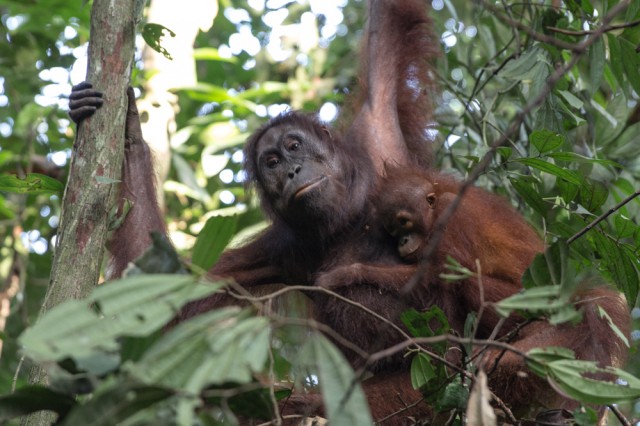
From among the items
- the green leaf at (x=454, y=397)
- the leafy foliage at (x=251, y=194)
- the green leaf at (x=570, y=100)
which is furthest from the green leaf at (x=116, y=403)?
the green leaf at (x=570, y=100)

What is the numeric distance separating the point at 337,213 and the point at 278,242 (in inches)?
17.0

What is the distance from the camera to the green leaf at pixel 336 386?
1.72 m

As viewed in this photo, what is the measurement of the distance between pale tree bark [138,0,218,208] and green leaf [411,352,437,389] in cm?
331

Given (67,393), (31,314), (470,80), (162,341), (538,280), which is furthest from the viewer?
(31,314)

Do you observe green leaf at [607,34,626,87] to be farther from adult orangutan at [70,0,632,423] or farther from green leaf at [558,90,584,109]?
Answer: adult orangutan at [70,0,632,423]

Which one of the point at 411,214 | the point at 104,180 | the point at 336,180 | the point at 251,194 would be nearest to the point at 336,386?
the point at 104,180

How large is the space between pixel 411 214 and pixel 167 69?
9.75 ft

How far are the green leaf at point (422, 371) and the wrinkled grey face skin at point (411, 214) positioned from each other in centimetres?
112

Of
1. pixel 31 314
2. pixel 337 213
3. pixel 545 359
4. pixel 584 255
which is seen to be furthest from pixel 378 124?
pixel 31 314

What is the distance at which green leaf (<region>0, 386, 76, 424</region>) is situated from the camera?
189cm

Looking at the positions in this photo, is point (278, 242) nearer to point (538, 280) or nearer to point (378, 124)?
point (378, 124)

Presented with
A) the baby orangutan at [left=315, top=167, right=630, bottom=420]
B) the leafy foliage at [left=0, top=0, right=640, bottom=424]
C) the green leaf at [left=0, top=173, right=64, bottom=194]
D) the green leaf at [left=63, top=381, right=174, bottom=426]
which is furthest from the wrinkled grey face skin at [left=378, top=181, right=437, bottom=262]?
the green leaf at [left=63, top=381, right=174, bottom=426]

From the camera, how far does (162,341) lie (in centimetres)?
174

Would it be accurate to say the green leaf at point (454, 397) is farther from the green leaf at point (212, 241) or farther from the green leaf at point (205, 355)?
the green leaf at point (205, 355)
